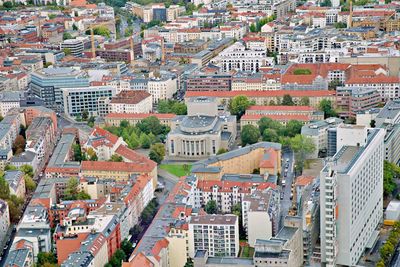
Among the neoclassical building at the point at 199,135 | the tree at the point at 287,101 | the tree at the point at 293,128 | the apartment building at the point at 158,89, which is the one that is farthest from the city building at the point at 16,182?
the tree at the point at 287,101

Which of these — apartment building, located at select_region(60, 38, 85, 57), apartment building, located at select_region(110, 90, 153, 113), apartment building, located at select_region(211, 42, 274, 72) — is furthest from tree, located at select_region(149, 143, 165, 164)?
apartment building, located at select_region(60, 38, 85, 57)

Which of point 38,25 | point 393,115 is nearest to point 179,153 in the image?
point 393,115

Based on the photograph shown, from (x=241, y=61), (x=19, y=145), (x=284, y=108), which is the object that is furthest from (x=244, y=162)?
(x=241, y=61)

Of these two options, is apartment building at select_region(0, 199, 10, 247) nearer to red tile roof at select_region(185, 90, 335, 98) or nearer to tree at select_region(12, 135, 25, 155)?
tree at select_region(12, 135, 25, 155)

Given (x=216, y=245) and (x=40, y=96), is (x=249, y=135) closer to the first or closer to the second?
(x=216, y=245)

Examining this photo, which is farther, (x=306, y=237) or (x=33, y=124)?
(x=33, y=124)

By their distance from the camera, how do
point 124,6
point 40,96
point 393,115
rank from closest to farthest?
point 393,115 → point 40,96 → point 124,6
